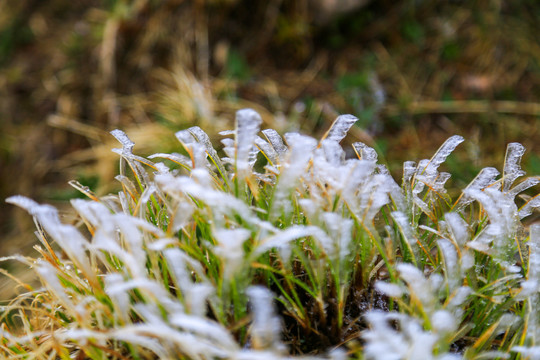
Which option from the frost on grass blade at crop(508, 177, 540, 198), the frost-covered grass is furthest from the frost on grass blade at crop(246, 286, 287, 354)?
the frost on grass blade at crop(508, 177, 540, 198)

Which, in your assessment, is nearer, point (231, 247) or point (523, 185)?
point (231, 247)

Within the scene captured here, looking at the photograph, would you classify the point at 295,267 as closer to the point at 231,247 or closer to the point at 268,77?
the point at 231,247

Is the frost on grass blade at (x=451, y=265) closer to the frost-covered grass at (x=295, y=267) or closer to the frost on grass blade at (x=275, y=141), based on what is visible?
the frost-covered grass at (x=295, y=267)

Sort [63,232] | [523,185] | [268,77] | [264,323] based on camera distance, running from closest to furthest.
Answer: [264,323], [63,232], [523,185], [268,77]

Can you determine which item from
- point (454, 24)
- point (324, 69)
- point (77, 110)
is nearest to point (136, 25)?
point (77, 110)

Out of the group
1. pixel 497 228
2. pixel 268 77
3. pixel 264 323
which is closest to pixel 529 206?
pixel 497 228

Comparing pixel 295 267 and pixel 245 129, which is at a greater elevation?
pixel 245 129

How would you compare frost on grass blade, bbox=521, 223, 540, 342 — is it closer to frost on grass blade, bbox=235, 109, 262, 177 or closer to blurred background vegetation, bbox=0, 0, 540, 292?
frost on grass blade, bbox=235, 109, 262, 177
